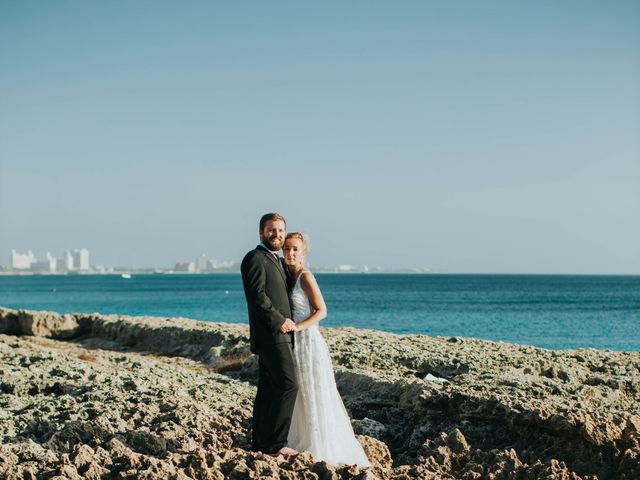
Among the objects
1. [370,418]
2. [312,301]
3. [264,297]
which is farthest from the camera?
[370,418]

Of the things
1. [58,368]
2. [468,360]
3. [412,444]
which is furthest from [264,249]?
[468,360]

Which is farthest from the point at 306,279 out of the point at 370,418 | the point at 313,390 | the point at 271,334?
the point at 370,418

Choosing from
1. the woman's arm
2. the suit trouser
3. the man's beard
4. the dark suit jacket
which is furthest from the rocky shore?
the man's beard

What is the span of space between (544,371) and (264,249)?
728cm

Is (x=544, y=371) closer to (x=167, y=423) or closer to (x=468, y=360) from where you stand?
(x=468, y=360)

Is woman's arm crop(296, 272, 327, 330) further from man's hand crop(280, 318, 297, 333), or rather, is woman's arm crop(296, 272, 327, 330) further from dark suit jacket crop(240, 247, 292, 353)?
dark suit jacket crop(240, 247, 292, 353)

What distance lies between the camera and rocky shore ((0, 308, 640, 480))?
5.72m

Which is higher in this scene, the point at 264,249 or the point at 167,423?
the point at 264,249

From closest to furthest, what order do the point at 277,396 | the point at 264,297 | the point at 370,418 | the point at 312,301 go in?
the point at 264,297 → the point at 277,396 → the point at 312,301 → the point at 370,418

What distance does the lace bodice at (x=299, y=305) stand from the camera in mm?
6258

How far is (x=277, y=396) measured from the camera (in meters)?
6.10

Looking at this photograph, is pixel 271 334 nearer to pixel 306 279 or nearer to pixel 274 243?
pixel 306 279

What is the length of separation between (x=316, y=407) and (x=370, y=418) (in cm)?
233

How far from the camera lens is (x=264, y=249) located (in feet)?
20.3
